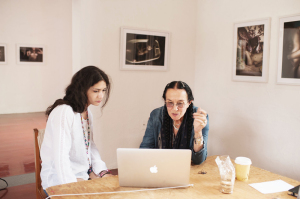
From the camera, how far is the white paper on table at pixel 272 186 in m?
1.60

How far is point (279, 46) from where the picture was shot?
3.07m

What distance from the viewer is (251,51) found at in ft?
11.2

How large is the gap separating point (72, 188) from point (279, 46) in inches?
105

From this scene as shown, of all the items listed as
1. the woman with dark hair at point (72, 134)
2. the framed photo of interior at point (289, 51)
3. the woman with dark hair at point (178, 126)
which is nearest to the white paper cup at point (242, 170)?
the woman with dark hair at point (178, 126)

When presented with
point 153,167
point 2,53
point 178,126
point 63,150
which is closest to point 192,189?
point 153,167

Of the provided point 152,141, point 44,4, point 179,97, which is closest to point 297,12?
point 179,97

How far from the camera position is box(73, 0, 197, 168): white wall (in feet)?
11.9

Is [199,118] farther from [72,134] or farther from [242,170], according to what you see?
[72,134]

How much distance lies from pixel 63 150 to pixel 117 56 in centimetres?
208

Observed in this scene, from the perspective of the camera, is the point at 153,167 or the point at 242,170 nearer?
the point at 153,167

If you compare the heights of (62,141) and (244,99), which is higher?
(244,99)

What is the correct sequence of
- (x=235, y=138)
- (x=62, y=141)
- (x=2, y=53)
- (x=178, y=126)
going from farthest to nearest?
(x=2, y=53), (x=235, y=138), (x=178, y=126), (x=62, y=141)

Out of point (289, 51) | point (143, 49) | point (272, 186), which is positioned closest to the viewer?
point (272, 186)

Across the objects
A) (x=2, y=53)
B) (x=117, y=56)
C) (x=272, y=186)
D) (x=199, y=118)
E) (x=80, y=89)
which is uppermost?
(x=2, y=53)
